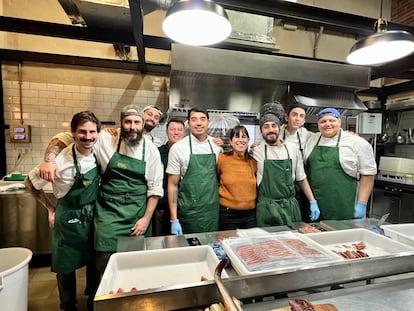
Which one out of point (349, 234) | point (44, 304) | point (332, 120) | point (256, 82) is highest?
point (256, 82)

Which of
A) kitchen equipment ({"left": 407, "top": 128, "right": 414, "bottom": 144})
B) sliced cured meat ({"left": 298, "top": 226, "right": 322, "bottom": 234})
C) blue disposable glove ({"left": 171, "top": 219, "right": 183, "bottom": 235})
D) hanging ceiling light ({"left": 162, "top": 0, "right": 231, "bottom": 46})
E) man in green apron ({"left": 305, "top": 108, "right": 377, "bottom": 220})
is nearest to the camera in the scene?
hanging ceiling light ({"left": 162, "top": 0, "right": 231, "bottom": 46})

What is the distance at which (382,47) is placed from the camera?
65.1 inches

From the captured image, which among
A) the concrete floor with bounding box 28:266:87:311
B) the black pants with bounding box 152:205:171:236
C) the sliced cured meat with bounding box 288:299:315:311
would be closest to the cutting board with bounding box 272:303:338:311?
the sliced cured meat with bounding box 288:299:315:311

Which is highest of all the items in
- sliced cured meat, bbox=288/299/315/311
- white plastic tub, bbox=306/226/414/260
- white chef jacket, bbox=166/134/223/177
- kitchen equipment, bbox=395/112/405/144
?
kitchen equipment, bbox=395/112/405/144

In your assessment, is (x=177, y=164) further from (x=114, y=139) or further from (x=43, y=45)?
(x=43, y=45)

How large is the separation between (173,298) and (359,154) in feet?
6.64

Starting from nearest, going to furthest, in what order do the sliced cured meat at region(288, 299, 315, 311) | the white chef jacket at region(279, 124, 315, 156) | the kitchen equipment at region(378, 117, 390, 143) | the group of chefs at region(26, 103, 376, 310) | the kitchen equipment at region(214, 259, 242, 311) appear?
the kitchen equipment at region(214, 259, 242, 311)
the sliced cured meat at region(288, 299, 315, 311)
the group of chefs at region(26, 103, 376, 310)
the white chef jacket at region(279, 124, 315, 156)
the kitchen equipment at region(378, 117, 390, 143)

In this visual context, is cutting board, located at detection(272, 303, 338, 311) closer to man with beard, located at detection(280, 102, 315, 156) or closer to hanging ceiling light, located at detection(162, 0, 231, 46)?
→ hanging ceiling light, located at detection(162, 0, 231, 46)

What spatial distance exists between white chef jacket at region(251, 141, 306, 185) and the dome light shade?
0.83 m

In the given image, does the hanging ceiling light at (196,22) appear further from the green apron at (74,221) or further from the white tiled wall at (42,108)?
the white tiled wall at (42,108)

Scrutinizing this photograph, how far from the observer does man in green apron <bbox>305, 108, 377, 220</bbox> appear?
215 centimetres

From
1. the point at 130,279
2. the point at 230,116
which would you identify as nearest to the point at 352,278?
the point at 130,279

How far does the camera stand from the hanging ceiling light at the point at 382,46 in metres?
1.46

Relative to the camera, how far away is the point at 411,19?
4.43 meters
